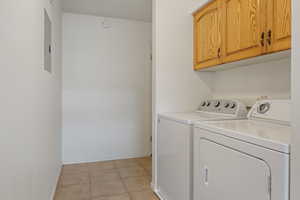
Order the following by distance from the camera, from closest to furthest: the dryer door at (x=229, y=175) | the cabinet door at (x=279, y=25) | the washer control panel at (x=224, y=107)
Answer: the dryer door at (x=229, y=175)
the cabinet door at (x=279, y=25)
the washer control panel at (x=224, y=107)

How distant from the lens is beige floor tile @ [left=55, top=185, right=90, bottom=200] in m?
2.17

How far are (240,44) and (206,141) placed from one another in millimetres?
887

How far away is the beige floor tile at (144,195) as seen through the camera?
85.2 inches

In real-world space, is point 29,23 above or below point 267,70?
above

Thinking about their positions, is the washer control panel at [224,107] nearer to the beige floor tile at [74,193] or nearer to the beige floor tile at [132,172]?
the beige floor tile at [132,172]

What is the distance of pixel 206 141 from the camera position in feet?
4.45

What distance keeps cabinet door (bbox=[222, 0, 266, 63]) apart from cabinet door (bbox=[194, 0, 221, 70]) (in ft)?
0.33

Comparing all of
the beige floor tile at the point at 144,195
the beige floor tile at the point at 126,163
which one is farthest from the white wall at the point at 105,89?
the beige floor tile at the point at 144,195

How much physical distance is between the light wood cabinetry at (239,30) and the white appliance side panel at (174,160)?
0.79 metres

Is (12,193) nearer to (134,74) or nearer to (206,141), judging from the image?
(206,141)

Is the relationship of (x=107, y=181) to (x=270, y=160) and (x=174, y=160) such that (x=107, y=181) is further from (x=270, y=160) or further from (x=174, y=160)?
(x=270, y=160)

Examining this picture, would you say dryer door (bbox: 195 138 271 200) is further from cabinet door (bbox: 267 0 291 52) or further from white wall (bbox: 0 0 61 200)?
white wall (bbox: 0 0 61 200)

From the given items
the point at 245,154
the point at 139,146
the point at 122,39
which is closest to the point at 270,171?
the point at 245,154

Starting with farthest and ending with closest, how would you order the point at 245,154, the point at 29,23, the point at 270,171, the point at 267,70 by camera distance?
the point at 267,70, the point at 29,23, the point at 245,154, the point at 270,171
